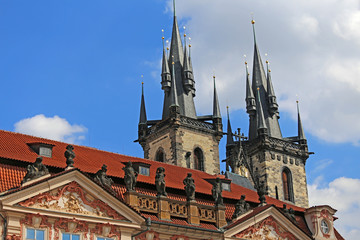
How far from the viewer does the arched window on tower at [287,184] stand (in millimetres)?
75375

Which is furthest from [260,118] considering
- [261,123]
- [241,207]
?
[241,207]

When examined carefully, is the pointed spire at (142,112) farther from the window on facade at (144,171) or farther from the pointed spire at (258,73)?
the window on facade at (144,171)

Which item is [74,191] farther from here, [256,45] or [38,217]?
[256,45]

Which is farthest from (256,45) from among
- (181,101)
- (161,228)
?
(161,228)

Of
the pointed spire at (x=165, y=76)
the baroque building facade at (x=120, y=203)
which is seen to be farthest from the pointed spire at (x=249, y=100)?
the baroque building facade at (x=120, y=203)

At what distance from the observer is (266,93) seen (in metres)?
83.3

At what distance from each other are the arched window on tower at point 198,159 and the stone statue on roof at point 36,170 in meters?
38.8

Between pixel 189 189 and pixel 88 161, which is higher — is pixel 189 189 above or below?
below

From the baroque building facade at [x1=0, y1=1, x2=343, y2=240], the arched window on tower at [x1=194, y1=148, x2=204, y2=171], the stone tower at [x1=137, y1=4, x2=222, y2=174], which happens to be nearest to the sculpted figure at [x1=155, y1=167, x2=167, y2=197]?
the baroque building facade at [x1=0, y1=1, x2=343, y2=240]

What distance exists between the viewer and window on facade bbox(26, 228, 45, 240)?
24875mm

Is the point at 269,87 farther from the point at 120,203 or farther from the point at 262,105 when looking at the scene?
the point at 120,203

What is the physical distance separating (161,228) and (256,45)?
61.8 meters

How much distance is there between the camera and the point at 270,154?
7588cm

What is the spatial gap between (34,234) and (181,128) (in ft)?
137
